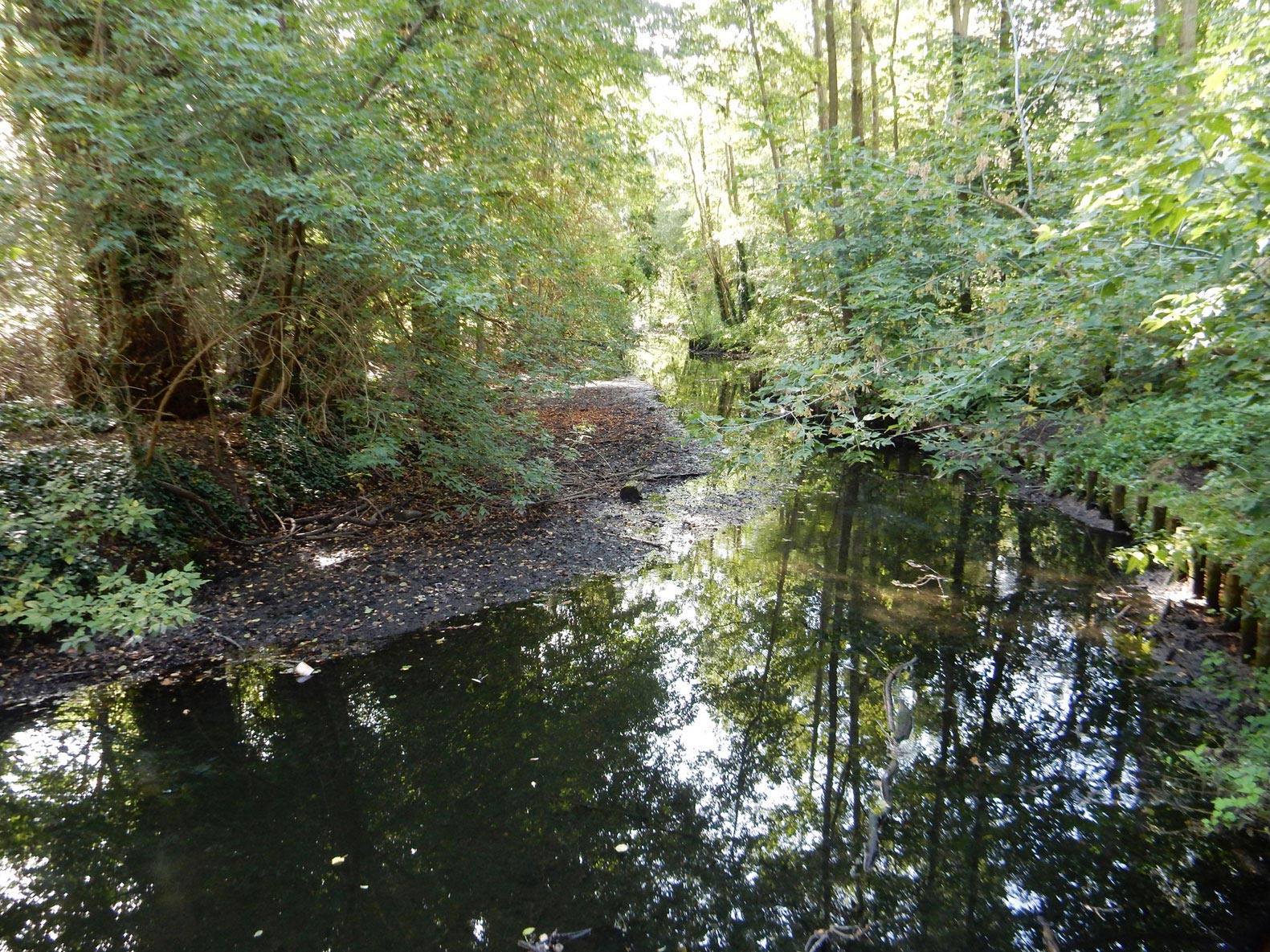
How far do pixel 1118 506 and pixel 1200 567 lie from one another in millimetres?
2533

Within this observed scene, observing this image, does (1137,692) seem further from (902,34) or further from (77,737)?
(902,34)

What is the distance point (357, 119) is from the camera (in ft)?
20.1

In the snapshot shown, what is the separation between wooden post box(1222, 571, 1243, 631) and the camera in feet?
20.0

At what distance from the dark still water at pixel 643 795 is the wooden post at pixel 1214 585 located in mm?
858

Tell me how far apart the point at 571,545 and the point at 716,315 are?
2287 centimetres

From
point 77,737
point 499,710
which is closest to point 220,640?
point 77,737

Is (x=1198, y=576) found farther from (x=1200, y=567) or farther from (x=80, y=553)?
(x=80, y=553)

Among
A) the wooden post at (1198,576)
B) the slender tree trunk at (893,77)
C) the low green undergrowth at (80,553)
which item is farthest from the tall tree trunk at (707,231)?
the low green undergrowth at (80,553)

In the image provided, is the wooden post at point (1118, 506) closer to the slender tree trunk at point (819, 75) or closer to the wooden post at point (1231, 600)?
the wooden post at point (1231, 600)

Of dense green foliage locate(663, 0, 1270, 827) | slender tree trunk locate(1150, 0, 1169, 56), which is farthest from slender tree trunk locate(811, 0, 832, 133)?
slender tree trunk locate(1150, 0, 1169, 56)

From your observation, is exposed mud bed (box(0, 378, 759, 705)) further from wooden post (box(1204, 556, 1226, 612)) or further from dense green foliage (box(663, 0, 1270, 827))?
wooden post (box(1204, 556, 1226, 612))

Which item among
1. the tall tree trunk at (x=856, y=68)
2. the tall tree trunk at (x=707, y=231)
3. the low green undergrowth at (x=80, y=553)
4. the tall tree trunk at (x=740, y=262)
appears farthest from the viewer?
the tall tree trunk at (x=707, y=231)

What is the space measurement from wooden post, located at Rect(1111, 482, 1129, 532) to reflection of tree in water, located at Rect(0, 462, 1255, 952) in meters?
2.46

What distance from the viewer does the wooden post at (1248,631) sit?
18.7 ft
